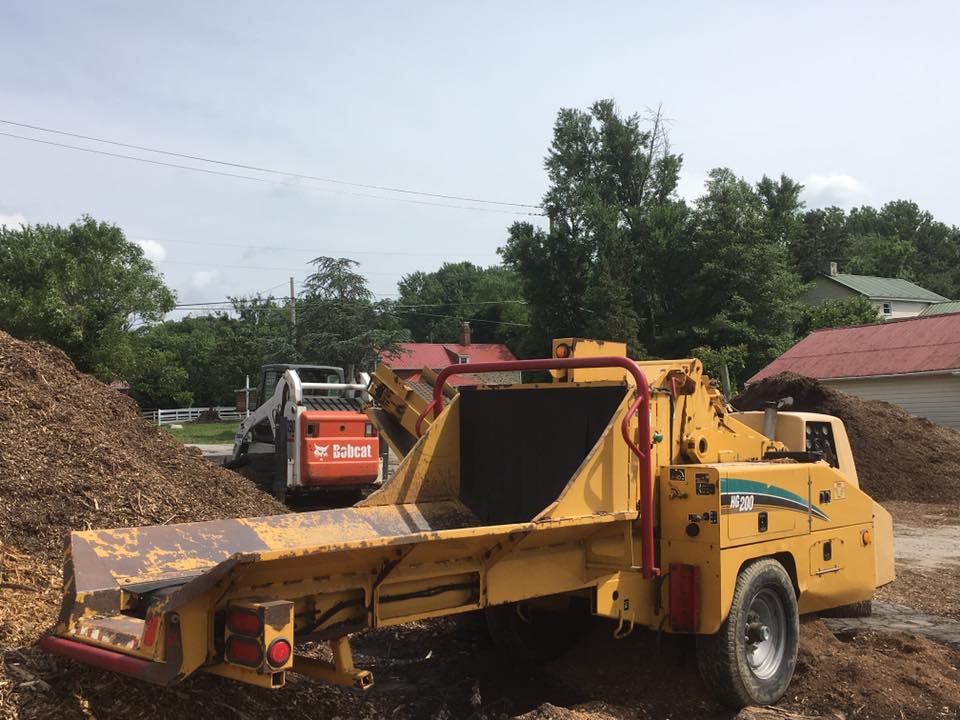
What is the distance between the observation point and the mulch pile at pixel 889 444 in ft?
58.0

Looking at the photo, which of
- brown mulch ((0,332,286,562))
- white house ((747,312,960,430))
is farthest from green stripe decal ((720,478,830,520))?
white house ((747,312,960,430))

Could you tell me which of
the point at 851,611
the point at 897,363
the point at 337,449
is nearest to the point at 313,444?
the point at 337,449

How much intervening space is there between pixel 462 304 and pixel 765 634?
274 ft

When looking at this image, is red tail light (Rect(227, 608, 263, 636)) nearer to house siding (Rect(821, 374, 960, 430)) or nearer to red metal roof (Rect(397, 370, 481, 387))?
red metal roof (Rect(397, 370, 481, 387))

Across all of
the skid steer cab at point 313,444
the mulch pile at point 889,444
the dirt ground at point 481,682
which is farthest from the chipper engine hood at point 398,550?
the mulch pile at point 889,444

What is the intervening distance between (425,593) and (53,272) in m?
34.2

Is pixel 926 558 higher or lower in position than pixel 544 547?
lower

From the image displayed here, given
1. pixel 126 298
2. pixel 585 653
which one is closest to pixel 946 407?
pixel 585 653

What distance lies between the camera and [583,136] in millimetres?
51906

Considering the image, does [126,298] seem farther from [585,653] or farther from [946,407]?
[585,653]

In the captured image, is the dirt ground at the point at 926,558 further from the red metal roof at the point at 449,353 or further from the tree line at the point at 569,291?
the red metal roof at the point at 449,353

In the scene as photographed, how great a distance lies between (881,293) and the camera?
193 feet

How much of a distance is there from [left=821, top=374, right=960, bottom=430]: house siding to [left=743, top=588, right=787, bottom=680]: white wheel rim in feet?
69.8

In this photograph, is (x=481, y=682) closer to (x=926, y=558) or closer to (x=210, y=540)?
(x=210, y=540)
